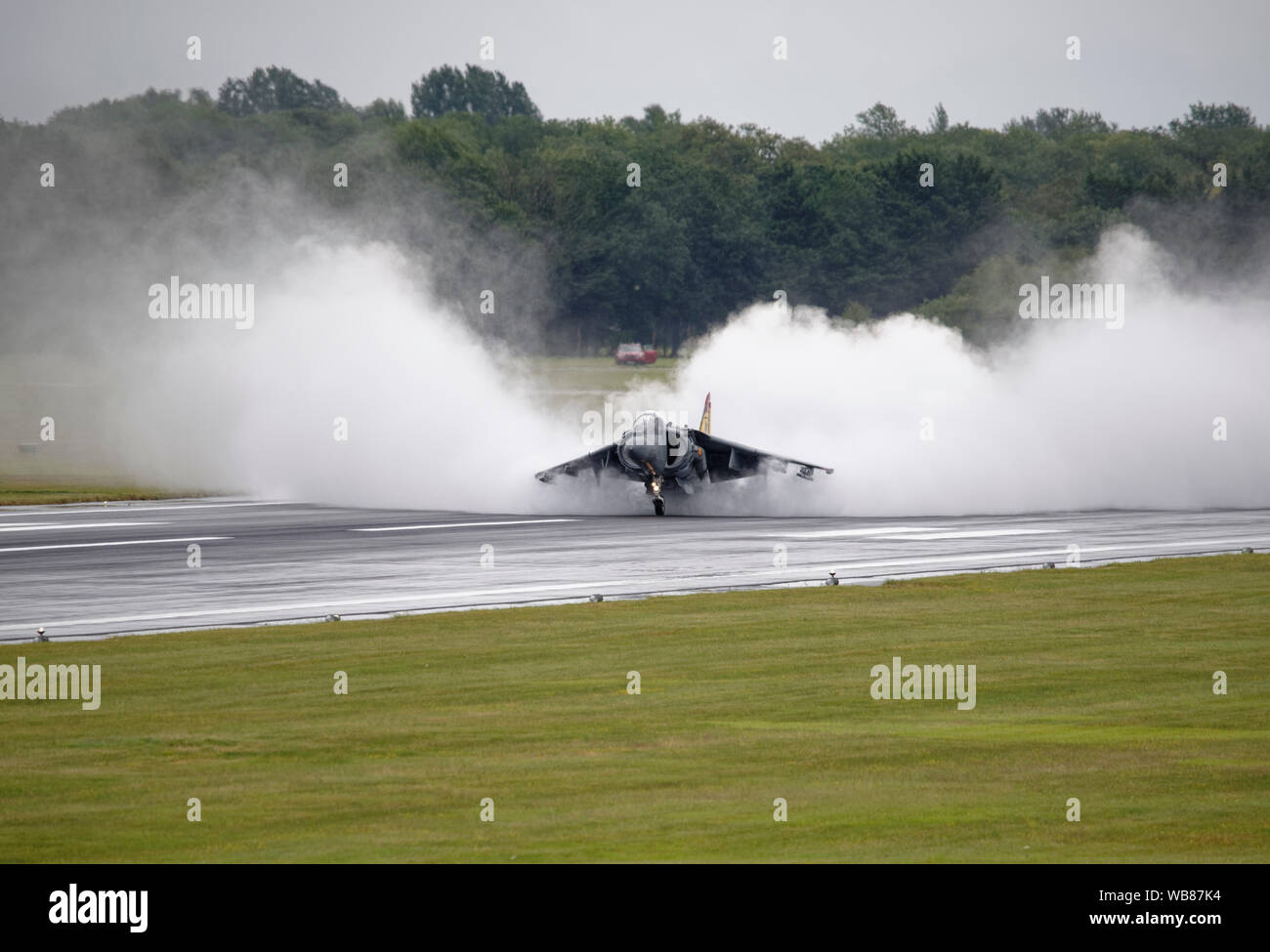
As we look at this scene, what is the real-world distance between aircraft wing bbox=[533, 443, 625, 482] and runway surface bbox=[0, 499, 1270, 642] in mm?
2312

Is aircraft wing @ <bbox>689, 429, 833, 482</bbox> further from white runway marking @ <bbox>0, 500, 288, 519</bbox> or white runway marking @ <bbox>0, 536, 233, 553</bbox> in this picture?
white runway marking @ <bbox>0, 536, 233, 553</bbox>

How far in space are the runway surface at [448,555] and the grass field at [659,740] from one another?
10.7ft

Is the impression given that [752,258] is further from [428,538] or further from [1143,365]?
A: [428,538]

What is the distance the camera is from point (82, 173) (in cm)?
7012

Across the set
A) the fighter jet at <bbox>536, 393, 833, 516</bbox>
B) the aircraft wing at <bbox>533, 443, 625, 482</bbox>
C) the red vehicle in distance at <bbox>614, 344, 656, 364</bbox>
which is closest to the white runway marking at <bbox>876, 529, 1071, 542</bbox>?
the fighter jet at <bbox>536, 393, 833, 516</bbox>

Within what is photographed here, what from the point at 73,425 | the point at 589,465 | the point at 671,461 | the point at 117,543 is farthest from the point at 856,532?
the point at 73,425

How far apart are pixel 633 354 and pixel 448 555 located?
83085 mm

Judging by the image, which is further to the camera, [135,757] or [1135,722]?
[1135,722]

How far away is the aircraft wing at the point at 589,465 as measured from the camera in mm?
50500

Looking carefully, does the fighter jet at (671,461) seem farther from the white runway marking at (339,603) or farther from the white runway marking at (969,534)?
the white runway marking at (339,603)

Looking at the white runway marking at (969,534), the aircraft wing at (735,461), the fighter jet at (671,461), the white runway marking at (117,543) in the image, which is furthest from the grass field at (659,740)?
the aircraft wing at (735,461)

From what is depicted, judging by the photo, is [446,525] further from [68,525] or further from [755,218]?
[755,218]
